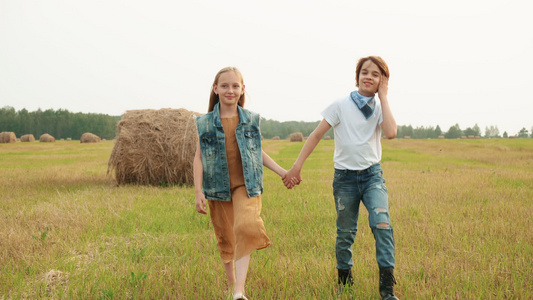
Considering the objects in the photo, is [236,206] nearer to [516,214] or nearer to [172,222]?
[172,222]

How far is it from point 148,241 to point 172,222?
97 centimetres

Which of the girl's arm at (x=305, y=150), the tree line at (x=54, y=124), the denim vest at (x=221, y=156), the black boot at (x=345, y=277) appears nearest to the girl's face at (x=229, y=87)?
the denim vest at (x=221, y=156)

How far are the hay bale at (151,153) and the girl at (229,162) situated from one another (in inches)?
275

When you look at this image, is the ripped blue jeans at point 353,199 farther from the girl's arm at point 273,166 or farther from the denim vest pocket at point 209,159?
the denim vest pocket at point 209,159

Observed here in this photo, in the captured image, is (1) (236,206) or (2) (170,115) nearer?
(1) (236,206)

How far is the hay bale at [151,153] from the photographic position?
10266 mm

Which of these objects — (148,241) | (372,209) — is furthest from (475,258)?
(148,241)

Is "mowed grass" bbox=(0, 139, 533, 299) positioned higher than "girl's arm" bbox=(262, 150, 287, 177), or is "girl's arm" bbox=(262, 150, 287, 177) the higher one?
"girl's arm" bbox=(262, 150, 287, 177)

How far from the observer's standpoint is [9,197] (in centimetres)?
837

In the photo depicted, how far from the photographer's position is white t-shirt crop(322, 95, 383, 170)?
11.5 ft

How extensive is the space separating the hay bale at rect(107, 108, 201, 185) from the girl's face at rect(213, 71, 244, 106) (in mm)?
7112

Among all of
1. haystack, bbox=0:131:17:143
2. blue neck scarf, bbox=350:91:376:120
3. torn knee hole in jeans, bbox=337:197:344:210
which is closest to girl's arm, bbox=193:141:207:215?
torn knee hole in jeans, bbox=337:197:344:210

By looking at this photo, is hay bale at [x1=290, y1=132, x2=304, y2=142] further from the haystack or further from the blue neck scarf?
the blue neck scarf

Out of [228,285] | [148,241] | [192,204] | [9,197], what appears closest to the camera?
[228,285]
